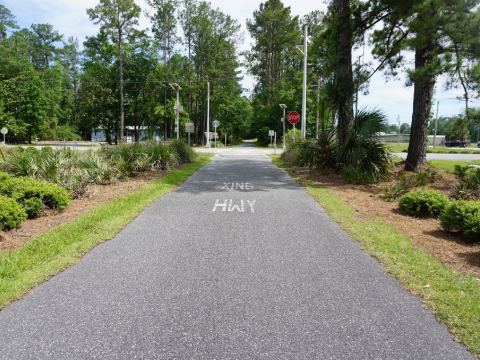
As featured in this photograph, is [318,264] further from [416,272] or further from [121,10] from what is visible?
[121,10]

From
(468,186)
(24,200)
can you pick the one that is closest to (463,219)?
(468,186)

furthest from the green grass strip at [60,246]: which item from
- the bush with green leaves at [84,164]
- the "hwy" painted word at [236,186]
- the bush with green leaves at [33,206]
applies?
the "hwy" painted word at [236,186]

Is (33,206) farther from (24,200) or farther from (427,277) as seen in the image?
(427,277)

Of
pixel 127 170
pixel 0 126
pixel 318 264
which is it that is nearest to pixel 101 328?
Result: pixel 318 264

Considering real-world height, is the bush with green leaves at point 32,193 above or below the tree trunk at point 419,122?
below

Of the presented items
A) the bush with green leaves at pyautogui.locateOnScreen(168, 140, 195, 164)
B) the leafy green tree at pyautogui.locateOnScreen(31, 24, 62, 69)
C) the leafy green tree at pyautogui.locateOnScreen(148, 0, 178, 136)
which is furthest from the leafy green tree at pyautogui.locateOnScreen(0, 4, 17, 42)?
the bush with green leaves at pyautogui.locateOnScreen(168, 140, 195, 164)

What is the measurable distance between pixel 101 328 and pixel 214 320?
93 centimetres

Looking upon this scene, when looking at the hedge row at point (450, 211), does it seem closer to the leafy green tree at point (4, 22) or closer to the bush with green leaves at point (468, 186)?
the bush with green leaves at point (468, 186)

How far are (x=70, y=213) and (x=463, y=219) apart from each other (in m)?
7.10

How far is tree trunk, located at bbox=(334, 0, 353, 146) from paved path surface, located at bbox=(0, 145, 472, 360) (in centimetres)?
864

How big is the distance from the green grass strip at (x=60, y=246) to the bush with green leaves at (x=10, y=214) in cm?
62

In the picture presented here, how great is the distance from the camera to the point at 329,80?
14.0 m

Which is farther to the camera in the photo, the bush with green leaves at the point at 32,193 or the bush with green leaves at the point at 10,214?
the bush with green leaves at the point at 32,193

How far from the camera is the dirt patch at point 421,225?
5.22 meters
